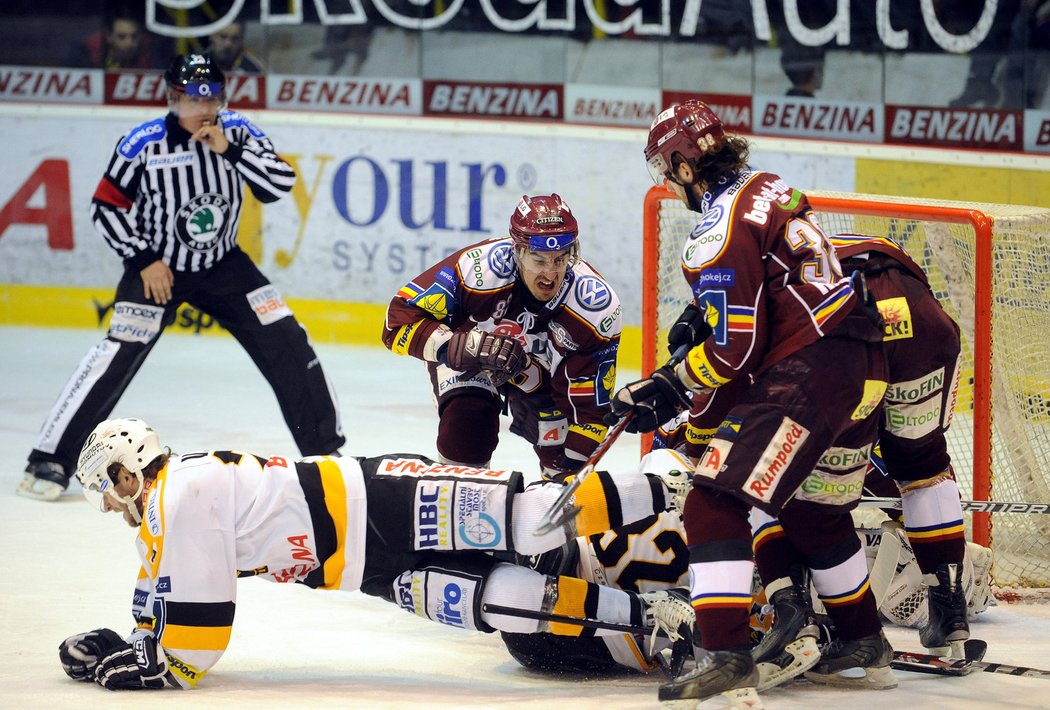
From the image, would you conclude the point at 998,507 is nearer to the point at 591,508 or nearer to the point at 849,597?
the point at 849,597

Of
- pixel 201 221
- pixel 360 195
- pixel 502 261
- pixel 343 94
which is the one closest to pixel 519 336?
pixel 502 261

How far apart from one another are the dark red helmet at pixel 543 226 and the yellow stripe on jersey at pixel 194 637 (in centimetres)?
124

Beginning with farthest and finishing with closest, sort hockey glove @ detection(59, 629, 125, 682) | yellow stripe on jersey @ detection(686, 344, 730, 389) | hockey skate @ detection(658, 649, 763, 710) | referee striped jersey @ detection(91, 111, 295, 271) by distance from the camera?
referee striped jersey @ detection(91, 111, 295, 271) < hockey glove @ detection(59, 629, 125, 682) < yellow stripe on jersey @ detection(686, 344, 730, 389) < hockey skate @ detection(658, 649, 763, 710)

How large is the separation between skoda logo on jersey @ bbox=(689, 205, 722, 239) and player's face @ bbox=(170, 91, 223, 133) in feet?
8.94

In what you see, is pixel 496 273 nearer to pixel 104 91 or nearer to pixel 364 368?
pixel 364 368

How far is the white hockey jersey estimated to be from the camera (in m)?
3.35

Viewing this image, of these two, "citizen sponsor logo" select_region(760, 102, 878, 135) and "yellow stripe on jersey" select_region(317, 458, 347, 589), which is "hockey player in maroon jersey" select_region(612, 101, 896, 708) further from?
"citizen sponsor logo" select_region(760, 102, 878, 135)

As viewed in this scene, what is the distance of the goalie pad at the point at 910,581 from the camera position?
4059 mm

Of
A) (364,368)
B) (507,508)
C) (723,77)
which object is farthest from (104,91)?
(507,508)

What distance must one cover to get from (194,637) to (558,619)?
775 millimetres

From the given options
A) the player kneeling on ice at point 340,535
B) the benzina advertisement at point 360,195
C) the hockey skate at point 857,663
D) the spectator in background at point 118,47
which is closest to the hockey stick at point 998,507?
the hockey skate at point 857,663

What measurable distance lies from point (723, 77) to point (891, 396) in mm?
4530

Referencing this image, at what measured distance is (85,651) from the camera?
11.6ft

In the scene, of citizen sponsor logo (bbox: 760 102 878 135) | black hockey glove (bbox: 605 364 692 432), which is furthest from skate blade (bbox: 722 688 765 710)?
citizen sponsor logo (bbox: 760 102 878 135)
